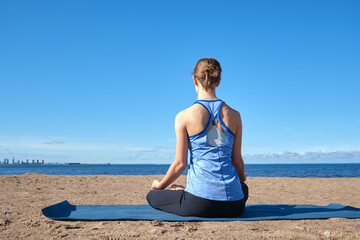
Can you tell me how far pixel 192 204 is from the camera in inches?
118

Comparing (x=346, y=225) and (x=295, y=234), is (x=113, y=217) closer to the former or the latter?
(x=295, y=234)

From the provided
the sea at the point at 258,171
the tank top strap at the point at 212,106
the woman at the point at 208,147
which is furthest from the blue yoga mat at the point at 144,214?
the sea at the point at 258,171

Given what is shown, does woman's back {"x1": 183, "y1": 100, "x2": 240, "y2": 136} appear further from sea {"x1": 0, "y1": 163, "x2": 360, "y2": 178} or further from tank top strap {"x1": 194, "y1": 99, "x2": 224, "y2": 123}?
sea {"x1": 0, "y1": 163, "x2": 360, "y2": 178}

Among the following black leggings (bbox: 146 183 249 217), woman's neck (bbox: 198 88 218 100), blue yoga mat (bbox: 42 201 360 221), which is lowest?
blue yoga mat (bbox: 42 201 360 221)

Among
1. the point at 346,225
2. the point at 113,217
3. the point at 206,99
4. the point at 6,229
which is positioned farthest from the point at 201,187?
the point at 6,229

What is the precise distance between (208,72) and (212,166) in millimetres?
921

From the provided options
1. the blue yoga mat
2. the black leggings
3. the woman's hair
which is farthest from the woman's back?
the blue yoga mat

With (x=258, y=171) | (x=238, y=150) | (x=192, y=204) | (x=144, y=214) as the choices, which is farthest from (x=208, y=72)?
(x=258, y=171)

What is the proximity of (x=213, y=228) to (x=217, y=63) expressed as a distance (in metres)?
1.61

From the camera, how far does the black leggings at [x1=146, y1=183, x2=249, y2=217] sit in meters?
2.97

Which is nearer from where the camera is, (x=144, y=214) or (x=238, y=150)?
(x=238, y=150)

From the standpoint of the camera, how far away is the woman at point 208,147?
286 cm

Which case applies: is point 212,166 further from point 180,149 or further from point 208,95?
point 208,95

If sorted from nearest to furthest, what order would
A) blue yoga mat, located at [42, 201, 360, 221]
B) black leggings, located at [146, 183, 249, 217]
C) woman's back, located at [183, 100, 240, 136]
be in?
1. woman's back, located at [183, 100, 240, 136]
2. black leggings, located at [146, 183, 249, 217]
3. blue yoga mat, located at [42, 201, 360, 221]
